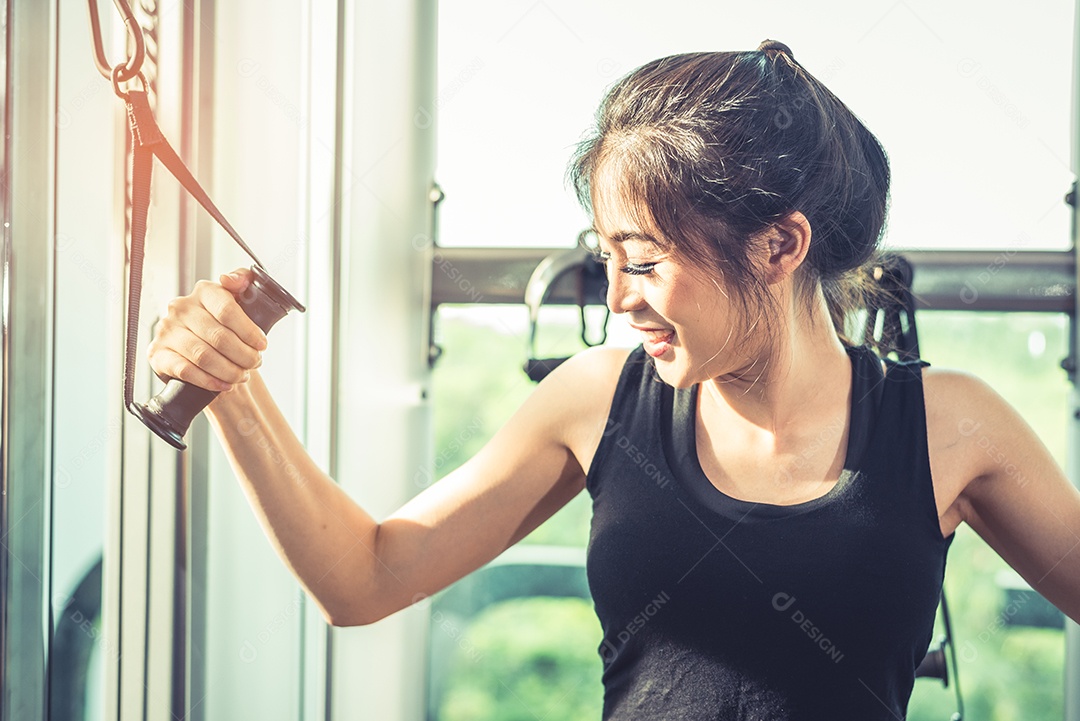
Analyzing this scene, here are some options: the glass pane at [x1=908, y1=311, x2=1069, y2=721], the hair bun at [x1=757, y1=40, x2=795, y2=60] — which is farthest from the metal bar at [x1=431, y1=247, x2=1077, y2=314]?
the hair bun at [x1=757, y1=40, x2=795, y2=60]

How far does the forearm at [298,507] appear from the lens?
0.77 metres

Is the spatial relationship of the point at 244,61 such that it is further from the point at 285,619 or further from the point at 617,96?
the point at 285,619

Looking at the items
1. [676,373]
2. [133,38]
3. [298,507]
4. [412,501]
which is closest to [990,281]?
[676,373]

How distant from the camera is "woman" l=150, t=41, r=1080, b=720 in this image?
31.7 inches

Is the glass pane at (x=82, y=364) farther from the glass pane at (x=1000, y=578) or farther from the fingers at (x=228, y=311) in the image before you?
the glass pane at (x=1000, y=578)

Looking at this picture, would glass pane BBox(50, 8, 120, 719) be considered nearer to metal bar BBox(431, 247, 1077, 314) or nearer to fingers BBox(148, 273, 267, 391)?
fingers BBox(148, 273, 267, 391)

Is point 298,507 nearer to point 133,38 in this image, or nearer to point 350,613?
point 350,613

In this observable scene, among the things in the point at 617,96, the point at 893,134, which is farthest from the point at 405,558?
the point at 893,134

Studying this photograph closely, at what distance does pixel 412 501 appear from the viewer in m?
0.93

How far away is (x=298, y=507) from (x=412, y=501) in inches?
5.4

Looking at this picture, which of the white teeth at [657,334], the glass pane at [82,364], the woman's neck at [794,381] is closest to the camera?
the glass pane at [82,364]

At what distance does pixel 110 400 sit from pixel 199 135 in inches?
11.1

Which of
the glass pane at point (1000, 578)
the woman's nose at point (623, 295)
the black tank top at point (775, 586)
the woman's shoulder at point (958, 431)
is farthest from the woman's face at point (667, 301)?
the glass pane at point (1000, 578)

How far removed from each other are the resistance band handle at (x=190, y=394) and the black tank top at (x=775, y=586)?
1.28 ft
